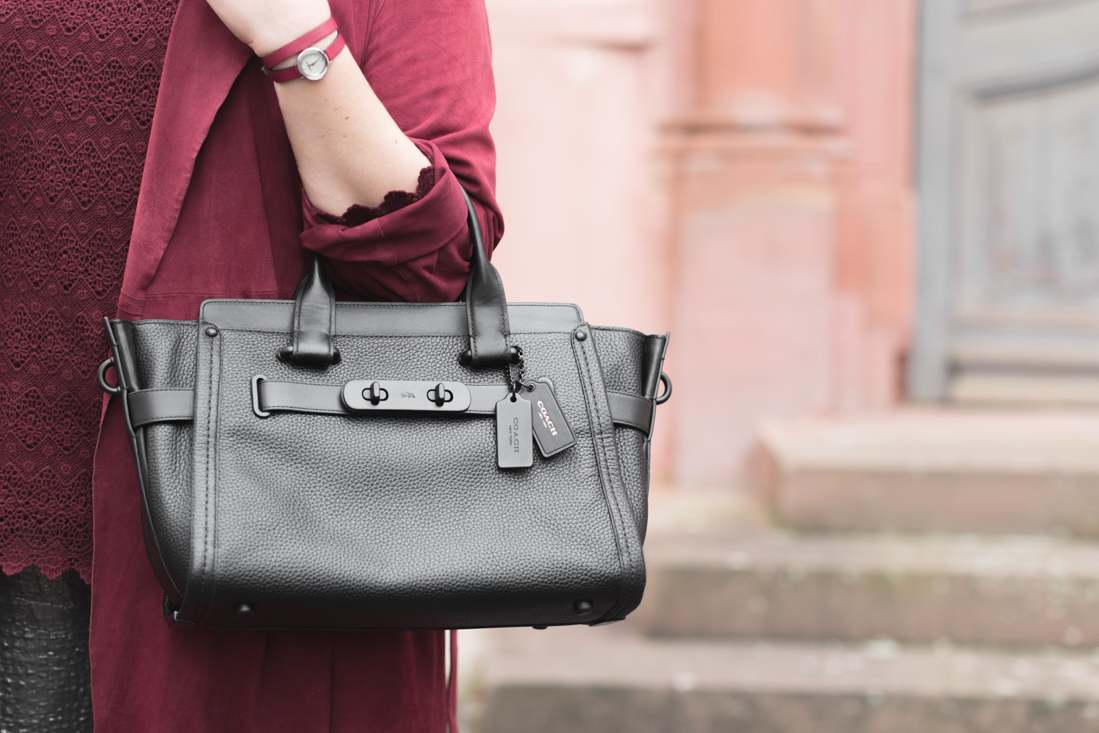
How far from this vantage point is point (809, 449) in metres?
3.25

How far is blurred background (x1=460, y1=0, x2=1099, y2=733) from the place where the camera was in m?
2.78

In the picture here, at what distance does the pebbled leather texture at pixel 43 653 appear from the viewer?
1170 millimetres

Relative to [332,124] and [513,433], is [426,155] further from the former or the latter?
[513,433]

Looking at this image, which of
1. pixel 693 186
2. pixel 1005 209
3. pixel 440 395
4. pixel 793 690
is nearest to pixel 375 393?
pixel 440 395

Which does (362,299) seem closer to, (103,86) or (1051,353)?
(103,86)

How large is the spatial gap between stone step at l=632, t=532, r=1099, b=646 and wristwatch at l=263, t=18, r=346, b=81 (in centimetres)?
Answer: 224

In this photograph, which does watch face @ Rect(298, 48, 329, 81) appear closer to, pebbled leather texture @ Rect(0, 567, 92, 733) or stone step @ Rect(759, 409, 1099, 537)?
pebbled leather texture @ Rect(0, 567, 92, 733)

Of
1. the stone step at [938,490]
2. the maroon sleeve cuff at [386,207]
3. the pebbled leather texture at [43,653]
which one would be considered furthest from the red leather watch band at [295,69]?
the stone step at [938,490]

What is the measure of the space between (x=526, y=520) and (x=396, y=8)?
0.53 metres

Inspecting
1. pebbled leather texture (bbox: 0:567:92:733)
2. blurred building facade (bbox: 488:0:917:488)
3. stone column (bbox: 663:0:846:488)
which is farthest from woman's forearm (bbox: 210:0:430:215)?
stone column (bbox: 663:0:846:488)

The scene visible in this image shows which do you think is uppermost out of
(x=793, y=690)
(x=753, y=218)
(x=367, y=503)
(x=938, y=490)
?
(x=753, y=218)

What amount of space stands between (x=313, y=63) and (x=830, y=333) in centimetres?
303

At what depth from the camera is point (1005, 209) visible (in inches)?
168

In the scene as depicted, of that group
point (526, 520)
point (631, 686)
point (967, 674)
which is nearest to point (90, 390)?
point (526, 520)
